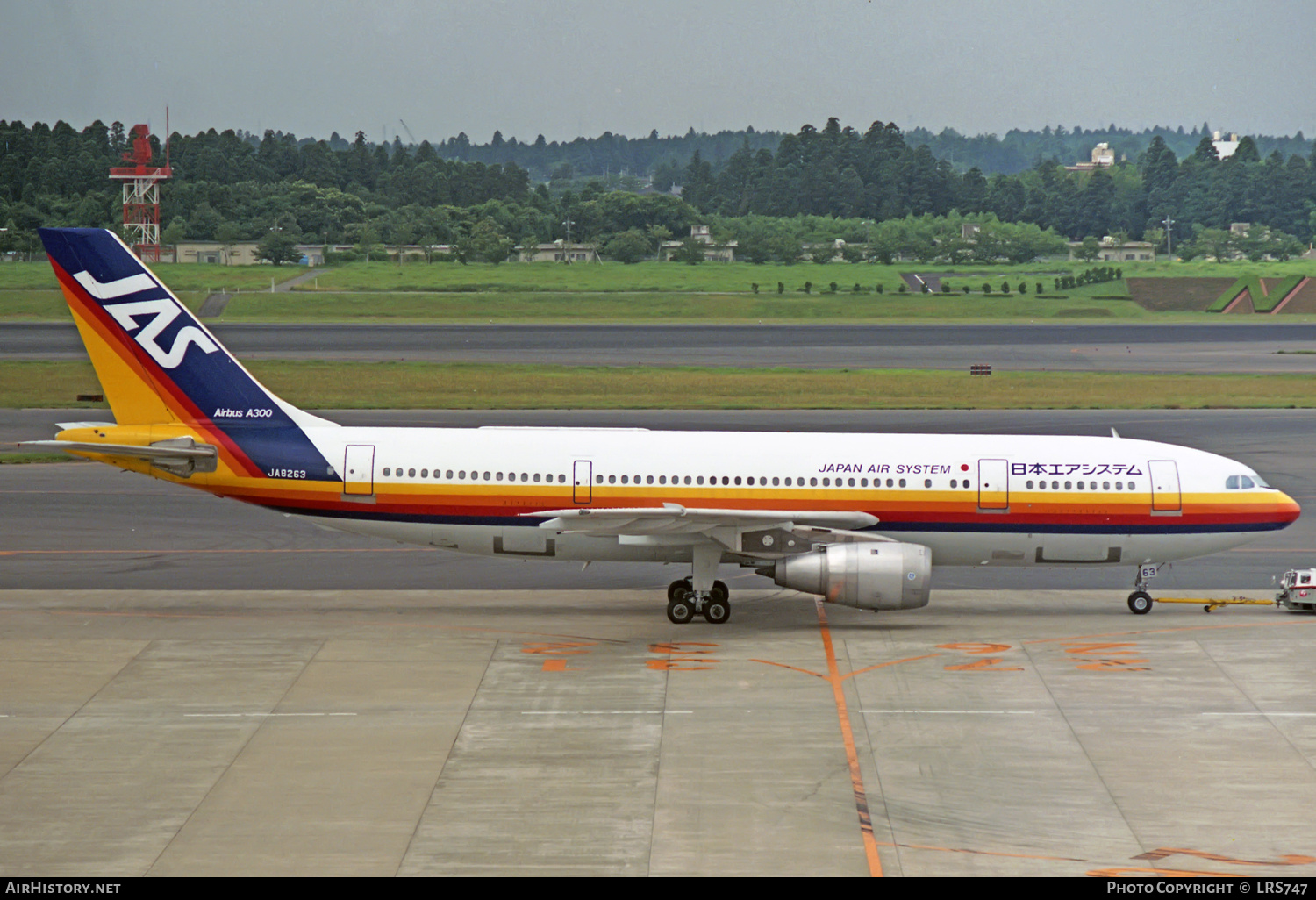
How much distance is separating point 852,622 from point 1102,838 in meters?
12.0

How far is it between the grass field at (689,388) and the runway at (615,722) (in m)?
25.3

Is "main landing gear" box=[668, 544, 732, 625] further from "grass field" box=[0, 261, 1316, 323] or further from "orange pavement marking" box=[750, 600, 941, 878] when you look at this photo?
"grass field" box=[0, 261, 1316, 323]

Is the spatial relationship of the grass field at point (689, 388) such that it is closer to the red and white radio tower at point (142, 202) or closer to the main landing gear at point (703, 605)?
the main landing gear at point (703, 605)

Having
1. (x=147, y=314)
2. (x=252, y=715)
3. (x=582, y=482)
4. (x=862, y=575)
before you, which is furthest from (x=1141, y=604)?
(x=147, y=314)

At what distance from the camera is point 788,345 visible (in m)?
90.6

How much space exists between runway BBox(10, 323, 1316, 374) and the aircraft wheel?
159ft

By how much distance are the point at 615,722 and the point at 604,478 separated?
797cm

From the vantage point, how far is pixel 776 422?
181 ft

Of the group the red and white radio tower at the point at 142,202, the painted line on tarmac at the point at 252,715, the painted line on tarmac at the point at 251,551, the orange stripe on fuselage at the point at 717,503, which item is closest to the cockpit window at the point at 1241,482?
the orange stripe on fuselage at the point at 717,503

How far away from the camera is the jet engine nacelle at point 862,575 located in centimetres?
2802

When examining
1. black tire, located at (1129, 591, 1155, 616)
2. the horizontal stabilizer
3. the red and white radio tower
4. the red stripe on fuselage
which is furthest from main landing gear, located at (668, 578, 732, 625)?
the red and white radio tower

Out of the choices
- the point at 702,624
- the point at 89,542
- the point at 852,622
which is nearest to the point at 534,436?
the point at 702,624

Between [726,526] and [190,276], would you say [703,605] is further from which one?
[190,276]
